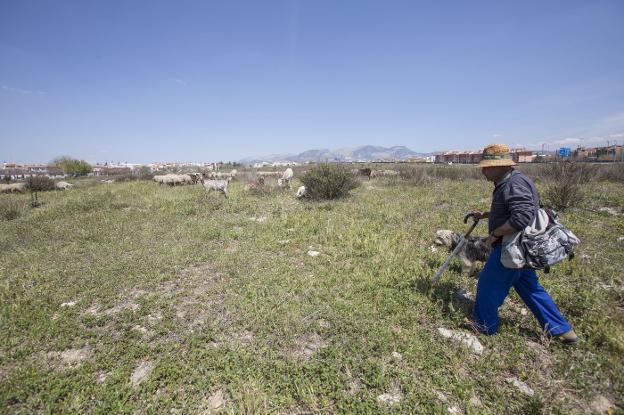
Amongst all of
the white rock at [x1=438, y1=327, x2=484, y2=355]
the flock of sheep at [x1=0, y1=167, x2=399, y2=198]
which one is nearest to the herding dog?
the white rock at [x1=438, y1=327, x2=484, y2=355]

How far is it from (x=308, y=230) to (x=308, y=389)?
163 inches

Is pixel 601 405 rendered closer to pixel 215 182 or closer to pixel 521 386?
pixel 521 386

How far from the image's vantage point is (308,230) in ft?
20.5

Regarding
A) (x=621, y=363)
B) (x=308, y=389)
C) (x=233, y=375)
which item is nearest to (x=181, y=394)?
(x=233, y=375)

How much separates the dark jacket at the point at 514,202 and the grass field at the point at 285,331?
3.91 feet

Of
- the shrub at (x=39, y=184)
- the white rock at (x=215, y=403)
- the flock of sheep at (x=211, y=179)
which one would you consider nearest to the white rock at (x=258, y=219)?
the flock of sheep at (x=211, y=179)

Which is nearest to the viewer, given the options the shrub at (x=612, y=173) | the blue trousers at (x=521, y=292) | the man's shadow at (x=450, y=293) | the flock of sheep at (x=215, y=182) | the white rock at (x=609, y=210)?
the blue trousers at (x=521, y=292)

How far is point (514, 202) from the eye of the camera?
7.77 ft

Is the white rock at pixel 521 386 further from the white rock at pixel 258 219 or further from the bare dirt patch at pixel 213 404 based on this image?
the white rock at pixel 258 219

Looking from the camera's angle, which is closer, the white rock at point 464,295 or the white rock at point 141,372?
the white rock at point 141,372

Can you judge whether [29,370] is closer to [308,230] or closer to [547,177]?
[308,230]

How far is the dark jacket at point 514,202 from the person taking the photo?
2328 millimetres

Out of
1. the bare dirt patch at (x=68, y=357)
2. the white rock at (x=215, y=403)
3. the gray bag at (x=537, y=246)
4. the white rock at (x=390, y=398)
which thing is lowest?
the white rock at (x=390, y=398)

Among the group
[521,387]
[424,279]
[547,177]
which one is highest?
[547,177]
